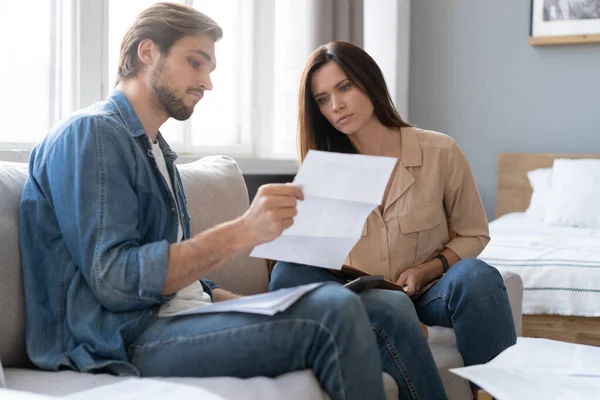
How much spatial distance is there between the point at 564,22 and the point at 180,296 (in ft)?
11.4

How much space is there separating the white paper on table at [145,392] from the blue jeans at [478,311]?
2.94 feet

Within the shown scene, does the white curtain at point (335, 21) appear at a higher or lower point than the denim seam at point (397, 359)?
higher

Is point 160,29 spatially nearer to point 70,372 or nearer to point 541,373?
point 70,372

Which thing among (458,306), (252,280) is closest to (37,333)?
(252,280)

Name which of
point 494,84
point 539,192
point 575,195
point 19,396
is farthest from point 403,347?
point 494,84

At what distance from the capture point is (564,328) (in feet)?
9.09

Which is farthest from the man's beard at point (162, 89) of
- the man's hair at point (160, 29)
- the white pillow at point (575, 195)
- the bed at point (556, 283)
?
the white pillow at point (575, 195)

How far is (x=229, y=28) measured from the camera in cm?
358

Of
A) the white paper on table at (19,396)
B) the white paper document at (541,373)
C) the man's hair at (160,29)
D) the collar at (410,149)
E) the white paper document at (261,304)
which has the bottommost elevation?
the white paper document at (541,373)

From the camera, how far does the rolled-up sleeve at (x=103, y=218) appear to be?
1.35 m

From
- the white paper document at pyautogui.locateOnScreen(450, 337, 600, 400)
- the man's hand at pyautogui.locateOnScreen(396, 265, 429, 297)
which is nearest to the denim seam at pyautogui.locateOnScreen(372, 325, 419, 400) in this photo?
the white paper document at pyautogui.locateOnScreen(450, 337, 600, 400)

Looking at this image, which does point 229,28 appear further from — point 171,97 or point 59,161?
point 59,161

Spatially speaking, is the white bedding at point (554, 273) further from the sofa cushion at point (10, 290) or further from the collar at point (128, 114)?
the sofa cushion at point (10, 290)

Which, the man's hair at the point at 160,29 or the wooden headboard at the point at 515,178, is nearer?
the man's hair at the point at 160,29
